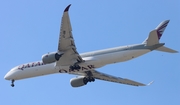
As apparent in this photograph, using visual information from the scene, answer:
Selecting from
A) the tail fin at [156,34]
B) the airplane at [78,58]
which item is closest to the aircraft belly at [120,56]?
the airplane at [78,58]

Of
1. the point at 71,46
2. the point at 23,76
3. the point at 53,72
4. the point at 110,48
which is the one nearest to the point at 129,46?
the point at 110,48

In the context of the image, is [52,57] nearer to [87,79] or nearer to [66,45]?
[66,45]

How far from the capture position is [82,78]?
5466 cm

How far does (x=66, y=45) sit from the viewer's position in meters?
45.8

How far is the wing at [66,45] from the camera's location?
42.7m

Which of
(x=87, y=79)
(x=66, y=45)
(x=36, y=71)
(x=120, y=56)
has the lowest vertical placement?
(x=120, y=56)

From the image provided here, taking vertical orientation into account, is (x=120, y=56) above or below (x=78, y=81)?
below

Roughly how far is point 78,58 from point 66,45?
3.35 meters

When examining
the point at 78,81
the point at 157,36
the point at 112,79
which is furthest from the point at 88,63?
the point at 157,36

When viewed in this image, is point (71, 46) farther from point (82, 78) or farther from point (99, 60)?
point (82, 78)

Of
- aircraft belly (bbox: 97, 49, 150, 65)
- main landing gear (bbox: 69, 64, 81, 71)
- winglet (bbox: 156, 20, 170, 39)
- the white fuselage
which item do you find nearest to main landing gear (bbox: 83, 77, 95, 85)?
the white fuselage

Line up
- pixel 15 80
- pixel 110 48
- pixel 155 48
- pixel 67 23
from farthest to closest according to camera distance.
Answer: pixel 15 80, pixel 110 48, pixel 155 48, pixel 67 23

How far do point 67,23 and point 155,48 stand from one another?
10.2 metres

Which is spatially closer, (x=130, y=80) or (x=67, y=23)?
(x=67, y=23)
